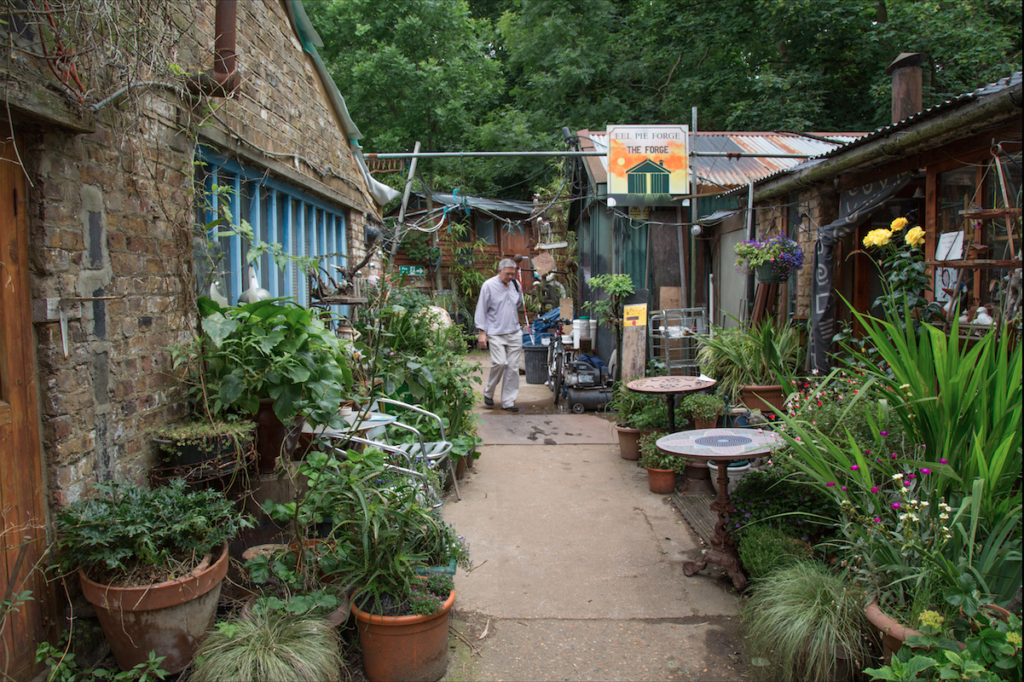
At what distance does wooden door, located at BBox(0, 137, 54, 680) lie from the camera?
2.36 meters

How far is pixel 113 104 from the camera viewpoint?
2.97 metres

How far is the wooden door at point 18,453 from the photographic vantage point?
2.36m

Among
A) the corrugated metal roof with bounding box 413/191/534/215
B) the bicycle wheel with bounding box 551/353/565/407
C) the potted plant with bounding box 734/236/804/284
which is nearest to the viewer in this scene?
the potted plant with bounding box 734/236/804/284

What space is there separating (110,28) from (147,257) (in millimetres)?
1005

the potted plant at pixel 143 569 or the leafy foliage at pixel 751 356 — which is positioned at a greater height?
the leafy foliage at pixel 751 356

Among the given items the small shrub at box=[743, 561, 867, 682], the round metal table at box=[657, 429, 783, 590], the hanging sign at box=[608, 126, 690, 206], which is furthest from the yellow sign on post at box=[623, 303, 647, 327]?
the small shrub at box=[743, 561, 867, 682]

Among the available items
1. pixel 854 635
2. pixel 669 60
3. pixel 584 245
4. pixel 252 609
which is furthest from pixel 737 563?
pixel 669 60

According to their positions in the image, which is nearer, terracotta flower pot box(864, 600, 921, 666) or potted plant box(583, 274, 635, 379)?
terracotta flower pot box(864, 600, 921, 666)

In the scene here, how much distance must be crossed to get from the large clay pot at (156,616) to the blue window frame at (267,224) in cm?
180

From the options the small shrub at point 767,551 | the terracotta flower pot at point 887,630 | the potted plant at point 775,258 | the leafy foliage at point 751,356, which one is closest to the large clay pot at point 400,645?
the small shrub at point 767,551

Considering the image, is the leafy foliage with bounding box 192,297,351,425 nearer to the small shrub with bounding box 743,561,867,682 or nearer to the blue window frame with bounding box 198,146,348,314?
the blue window frame with bounding box 198,146,348,314

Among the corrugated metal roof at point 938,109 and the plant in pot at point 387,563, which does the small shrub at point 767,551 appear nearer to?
the plant in pot at point 387,563

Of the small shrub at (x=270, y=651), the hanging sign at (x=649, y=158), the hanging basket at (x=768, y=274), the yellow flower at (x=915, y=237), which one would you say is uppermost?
the hanging sign at (x=649, y=158)

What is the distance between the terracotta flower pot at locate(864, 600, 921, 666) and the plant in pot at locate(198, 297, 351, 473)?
2446 mm
